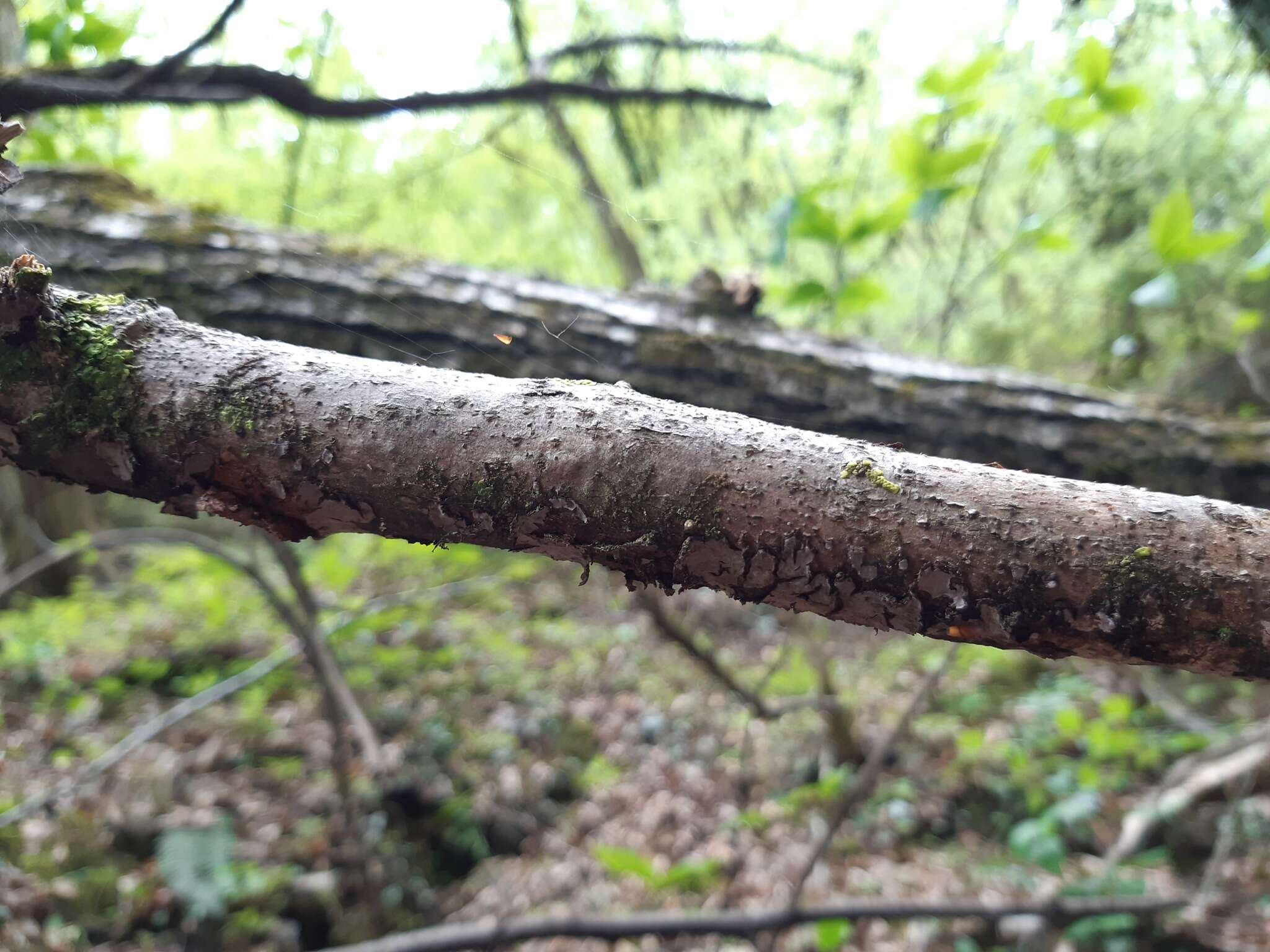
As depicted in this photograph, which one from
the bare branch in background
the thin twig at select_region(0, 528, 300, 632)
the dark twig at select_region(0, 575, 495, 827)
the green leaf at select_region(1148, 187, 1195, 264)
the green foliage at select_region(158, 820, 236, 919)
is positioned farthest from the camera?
the bare branch in background

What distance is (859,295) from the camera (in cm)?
198

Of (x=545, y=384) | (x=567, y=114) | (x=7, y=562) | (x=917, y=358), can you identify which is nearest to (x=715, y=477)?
(x=545, y=384)

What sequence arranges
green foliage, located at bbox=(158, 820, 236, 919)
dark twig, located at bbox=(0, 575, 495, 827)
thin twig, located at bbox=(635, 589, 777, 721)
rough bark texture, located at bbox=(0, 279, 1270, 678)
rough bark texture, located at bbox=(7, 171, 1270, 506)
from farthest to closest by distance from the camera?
thin twig, located at bbox=(635, 589, 777, 721), green foliage, located at bbox=(158, 820, 236, 919), dark twig, located at bbox=(0, 575, 495, 827), rough bark texture, located at bbox=(7, 171, 1270, 506), rough bark texture, located at bbox=(0, 279, 1270, 678)

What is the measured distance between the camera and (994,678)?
166 inches

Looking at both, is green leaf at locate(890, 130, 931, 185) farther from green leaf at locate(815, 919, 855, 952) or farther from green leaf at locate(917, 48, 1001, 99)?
green leaf at locate(815, 919, 855, 952)

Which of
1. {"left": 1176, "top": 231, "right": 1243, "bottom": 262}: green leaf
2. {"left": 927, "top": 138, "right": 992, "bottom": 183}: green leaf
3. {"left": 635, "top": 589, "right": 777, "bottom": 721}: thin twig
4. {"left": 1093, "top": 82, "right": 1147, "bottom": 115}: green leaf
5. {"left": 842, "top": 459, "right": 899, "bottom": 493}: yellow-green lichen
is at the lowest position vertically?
{"left": 635, "top": 589, "right": 777, "bottom": 721}: thin twig

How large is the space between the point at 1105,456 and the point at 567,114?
10.6ft

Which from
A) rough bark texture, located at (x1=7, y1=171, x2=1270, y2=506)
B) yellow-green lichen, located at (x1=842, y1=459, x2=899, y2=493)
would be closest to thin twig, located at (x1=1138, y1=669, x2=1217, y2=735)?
rough bark texture, located at (x1=7, y1=171, x2=1270, y2=506)

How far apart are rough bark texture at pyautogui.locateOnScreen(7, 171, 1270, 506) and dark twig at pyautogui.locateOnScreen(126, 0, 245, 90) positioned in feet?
1.28

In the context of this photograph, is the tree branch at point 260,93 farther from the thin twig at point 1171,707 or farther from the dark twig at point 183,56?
the thin twig at point 1171,707

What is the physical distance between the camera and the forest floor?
8.14ft

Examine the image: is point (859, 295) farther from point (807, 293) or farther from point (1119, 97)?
point (1119, 97)

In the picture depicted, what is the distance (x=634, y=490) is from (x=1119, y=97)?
1888mm

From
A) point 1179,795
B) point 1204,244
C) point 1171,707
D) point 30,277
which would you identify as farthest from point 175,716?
point 1171,707
